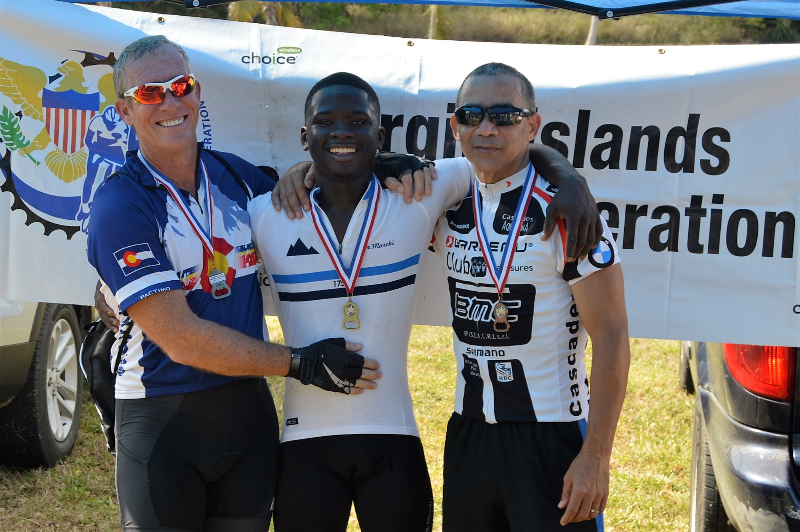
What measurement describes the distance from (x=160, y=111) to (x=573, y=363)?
1738mm

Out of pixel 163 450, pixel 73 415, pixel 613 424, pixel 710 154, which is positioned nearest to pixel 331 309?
pixel 163 450

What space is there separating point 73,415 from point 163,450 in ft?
10.5

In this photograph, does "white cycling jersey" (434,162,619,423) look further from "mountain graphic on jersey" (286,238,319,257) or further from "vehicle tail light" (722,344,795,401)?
"vehicle tail light" (722,344,795,401)

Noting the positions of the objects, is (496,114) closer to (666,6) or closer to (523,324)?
(523,324)

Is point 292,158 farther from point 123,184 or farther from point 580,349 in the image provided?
point 580,349

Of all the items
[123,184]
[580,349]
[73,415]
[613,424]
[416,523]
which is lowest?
[73,415]

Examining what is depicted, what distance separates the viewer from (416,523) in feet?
9.34

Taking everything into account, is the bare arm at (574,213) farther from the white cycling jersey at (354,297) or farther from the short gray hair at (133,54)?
the short gray hair at (133,54)

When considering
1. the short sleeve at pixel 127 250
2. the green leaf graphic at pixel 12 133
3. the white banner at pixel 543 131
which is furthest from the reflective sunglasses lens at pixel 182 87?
the green leaf graphic at pixel 12 133

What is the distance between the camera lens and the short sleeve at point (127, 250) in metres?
2.60

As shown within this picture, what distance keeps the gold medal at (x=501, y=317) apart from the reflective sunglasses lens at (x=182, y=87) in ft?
4.52

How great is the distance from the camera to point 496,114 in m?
2.70

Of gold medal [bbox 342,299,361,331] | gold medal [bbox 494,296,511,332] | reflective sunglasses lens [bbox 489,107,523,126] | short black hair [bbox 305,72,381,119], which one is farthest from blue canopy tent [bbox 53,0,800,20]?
gold medal [bbox 494,296,511,332]

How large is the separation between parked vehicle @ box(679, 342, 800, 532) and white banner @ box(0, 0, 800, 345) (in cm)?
22
